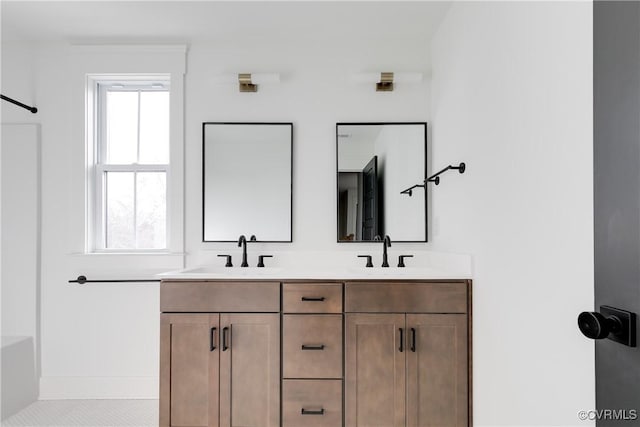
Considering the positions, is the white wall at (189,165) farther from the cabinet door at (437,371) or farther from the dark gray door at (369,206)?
the cabinet door at (437,371)

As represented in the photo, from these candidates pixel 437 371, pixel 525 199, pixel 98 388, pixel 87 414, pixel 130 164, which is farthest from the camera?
pixel 130 164

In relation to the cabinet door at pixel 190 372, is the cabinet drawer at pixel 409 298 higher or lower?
higher

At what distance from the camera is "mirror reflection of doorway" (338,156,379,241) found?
2791 mm

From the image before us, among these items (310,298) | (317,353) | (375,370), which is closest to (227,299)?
(310,298)

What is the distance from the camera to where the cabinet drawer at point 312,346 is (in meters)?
2.10

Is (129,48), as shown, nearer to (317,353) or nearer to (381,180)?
(381,180)

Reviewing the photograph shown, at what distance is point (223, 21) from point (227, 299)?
164cm

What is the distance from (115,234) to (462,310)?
7.44ft

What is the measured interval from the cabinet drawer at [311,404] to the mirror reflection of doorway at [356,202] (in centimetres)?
99

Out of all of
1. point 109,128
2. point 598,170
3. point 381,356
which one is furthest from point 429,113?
point 109,128

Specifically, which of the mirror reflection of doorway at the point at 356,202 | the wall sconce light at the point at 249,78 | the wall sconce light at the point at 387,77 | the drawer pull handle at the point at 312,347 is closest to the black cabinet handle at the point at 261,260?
the mirror reflection of doorway at the point at 356,202

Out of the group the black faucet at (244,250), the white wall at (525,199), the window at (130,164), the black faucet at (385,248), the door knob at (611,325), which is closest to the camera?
the door knob at (611,325)

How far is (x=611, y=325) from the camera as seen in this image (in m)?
0.85

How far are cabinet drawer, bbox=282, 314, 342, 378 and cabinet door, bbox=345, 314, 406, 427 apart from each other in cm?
6
